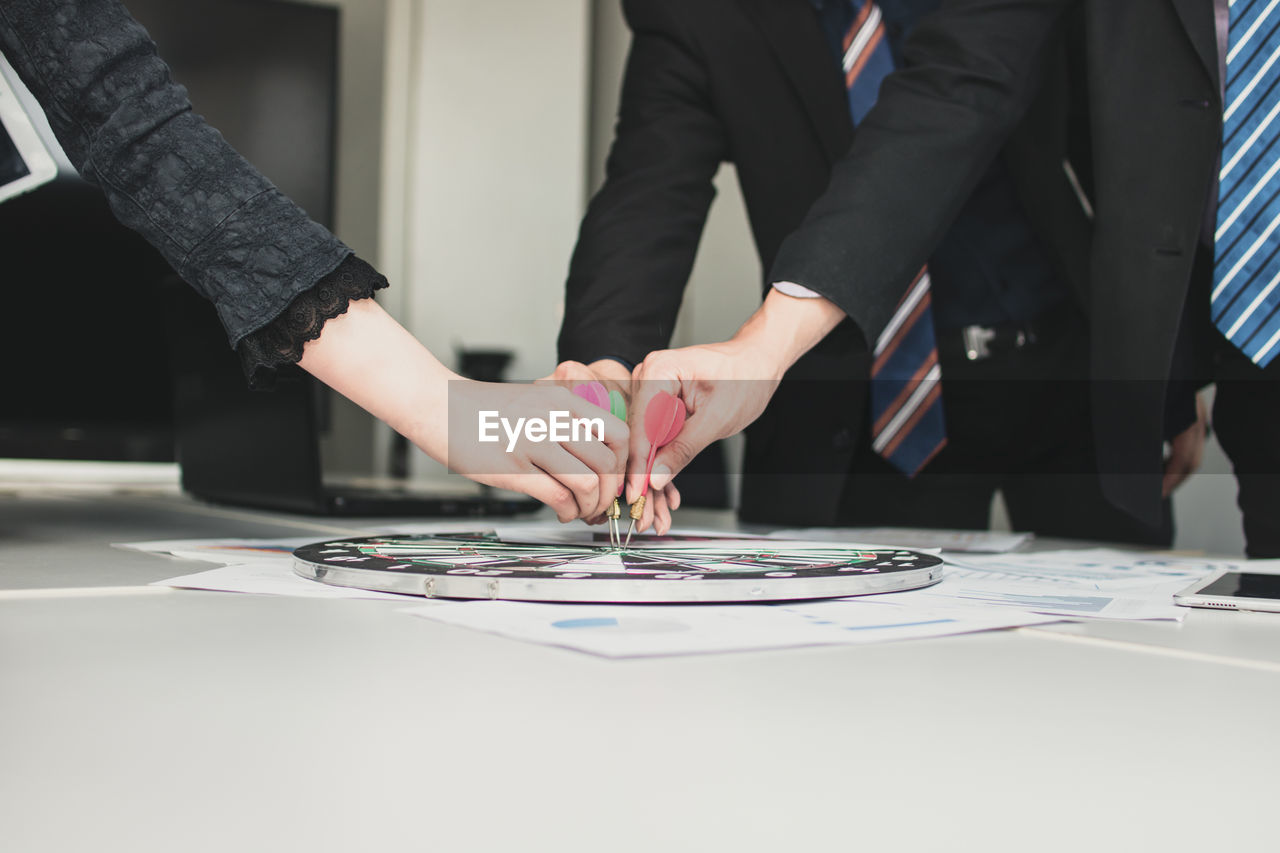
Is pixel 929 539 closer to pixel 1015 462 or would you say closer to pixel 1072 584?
pixel 1072 584

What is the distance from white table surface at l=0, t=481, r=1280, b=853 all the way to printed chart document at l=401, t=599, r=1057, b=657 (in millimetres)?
14

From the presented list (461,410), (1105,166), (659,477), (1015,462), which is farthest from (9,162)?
(1015,462)

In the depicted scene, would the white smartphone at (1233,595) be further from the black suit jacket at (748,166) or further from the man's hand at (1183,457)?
the man's hand at (1183,457)

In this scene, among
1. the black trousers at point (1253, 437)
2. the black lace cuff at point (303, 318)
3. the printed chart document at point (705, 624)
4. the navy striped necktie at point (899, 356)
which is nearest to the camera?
the printed chart document at point (705, 624)

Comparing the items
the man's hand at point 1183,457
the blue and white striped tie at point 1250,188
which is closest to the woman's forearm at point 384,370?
the blue and white striped tie at point 1250,188

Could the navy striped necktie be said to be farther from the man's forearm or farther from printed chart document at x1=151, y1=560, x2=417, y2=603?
printed chart document at x1=151, y1=560, x2=417, y2=603

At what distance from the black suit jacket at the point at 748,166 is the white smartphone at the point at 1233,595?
0.64 meters

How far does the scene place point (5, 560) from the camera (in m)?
0.71

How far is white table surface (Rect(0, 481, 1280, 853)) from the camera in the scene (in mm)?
234

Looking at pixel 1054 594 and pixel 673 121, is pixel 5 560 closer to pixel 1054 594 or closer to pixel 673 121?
pixel 1054 594

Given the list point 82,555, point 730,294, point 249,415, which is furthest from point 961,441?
point 730,294

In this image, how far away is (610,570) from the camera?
56cm

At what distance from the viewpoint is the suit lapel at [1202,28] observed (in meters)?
0.99

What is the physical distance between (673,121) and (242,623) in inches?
41.7
